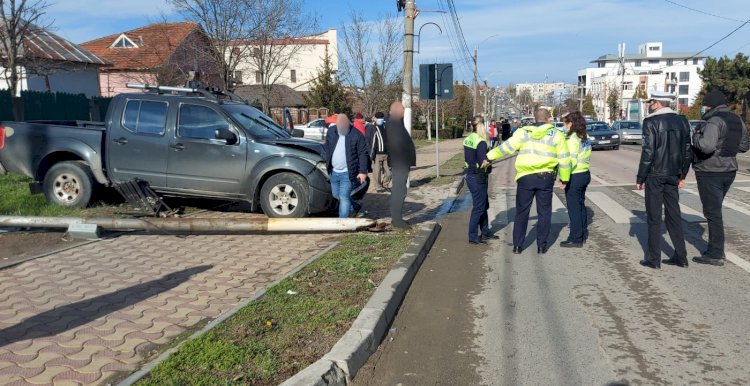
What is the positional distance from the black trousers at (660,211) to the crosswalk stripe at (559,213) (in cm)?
319

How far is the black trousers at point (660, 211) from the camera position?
260 inches

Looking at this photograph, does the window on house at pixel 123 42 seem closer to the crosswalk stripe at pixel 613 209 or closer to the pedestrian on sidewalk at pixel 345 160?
the crosswalk stripe at pixel 613 209

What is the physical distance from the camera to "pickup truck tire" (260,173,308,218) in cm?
883

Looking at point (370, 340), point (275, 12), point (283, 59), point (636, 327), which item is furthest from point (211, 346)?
point (283, 59)

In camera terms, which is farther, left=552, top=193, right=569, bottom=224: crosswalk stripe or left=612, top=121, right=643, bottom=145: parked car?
left=612, top=121, right=643, bottom=145: parked car

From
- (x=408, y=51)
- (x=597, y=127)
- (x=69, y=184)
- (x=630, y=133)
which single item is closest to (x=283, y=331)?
(x=69, y=184)

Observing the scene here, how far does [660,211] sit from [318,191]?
458 centimetres

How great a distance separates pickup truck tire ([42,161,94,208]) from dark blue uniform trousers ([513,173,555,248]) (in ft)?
21.9

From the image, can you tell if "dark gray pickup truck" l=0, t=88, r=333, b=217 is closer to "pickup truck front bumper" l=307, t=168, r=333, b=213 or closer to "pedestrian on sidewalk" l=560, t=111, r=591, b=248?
"pickup truck front bumper" l=307, t=168, r=333, b=213

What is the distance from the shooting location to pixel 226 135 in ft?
29.3

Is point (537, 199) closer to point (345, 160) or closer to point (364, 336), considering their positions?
point (345, 160)

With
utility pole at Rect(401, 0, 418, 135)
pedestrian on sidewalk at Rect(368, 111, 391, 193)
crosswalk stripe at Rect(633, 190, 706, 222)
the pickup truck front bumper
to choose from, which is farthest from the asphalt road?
utility pole at Rect(401, 0, 418, 135)

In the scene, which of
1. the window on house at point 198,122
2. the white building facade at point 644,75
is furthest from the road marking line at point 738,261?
the white building facade at point 644,75

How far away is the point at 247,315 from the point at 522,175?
12.9 feet
